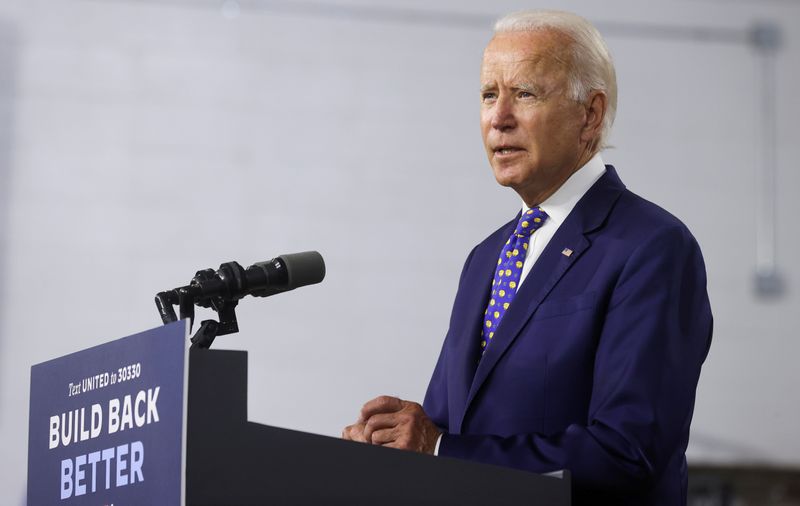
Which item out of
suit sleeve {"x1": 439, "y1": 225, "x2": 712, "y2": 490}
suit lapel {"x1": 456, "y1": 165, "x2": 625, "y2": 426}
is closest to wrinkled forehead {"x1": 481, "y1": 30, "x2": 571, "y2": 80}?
suit lapel {"x1": 456, "y1": 165, "x2": 625, "y2": 426}

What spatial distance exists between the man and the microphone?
0.22 m

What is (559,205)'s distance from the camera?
2.03m

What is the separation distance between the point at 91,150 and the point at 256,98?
0.72 m

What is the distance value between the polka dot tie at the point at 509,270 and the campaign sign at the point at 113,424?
0.73m

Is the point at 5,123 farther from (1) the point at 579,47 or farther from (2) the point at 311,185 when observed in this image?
(1) the point at 579,47

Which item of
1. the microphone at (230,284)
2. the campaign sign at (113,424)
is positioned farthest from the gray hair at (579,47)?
the campaign sign at (113,424)

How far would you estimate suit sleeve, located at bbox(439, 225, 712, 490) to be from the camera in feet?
5.23

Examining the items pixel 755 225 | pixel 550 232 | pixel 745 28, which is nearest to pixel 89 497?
pixel 550 232

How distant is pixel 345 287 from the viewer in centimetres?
488

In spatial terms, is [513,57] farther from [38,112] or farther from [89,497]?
[38,112]

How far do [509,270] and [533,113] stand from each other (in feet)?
0.89

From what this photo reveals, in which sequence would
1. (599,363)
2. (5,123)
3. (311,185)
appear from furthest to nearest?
(311,185) → (5,123) → (599,363)

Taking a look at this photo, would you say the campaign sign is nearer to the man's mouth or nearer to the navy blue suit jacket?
the navy blue suit jacket

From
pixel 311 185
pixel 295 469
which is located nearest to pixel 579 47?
pixel 295 469
